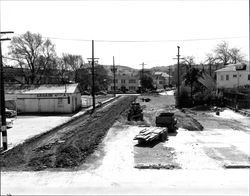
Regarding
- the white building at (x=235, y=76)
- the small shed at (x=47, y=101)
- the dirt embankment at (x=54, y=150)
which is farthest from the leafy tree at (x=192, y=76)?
the dirt embankment at (x=54, y=150)

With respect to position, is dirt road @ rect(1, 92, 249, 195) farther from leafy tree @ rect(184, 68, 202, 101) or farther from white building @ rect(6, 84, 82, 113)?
leafy tree @ rect(184, 68, 202, 101)

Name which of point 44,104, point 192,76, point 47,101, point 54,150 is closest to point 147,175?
point 54,150

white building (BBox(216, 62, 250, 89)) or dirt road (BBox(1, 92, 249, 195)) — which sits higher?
white building (BBox(216, 62, 250, 89))

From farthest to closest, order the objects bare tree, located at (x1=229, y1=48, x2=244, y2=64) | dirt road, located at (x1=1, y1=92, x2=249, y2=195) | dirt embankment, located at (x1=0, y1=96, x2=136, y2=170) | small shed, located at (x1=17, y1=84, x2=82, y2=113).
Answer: bare tree, located at (x1=229, y1=48, x2=244, y2=64) < small shed, located at (x1=17, y1=84, x2=82, y2=113) < dirt embankment, located at (x1=0, y1=96, x2=136, y2=170) < dirt road, located at (x1=1, y1=92, x2=249, y2=195)

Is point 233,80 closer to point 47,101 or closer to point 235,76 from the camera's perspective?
point 235,76

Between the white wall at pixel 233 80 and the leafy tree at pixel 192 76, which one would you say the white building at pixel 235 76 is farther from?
the leafy tree at pixel 192 76

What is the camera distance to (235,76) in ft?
198

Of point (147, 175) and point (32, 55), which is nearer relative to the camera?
point (147, 175)

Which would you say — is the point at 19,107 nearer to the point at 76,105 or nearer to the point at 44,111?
the point at 44,111

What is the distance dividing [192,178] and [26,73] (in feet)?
226

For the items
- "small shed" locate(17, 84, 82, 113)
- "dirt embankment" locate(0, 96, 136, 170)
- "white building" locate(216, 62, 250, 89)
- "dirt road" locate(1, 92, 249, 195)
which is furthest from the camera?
"white building" locate(216, 62, 250, 89)

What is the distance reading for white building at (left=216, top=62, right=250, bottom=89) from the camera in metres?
59.4

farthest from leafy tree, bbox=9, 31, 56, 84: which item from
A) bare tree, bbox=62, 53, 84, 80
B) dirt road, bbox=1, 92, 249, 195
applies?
dirt road, bbox=1, 92, 249, 195

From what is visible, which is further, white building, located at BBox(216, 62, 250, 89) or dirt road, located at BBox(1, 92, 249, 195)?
white building, located at BBox(216, 62, 250, 89)
